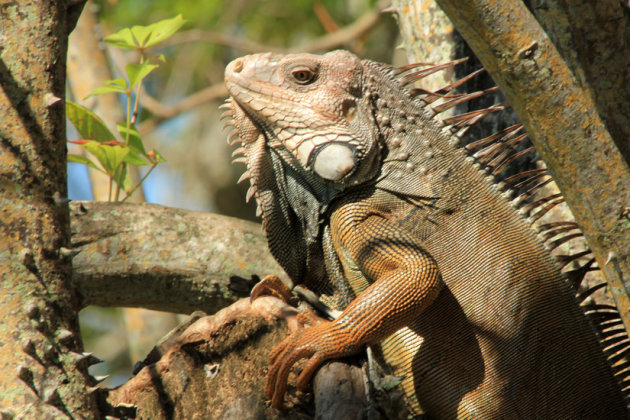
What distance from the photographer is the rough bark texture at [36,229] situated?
2.33 metres

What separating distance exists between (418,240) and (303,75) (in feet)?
3.84

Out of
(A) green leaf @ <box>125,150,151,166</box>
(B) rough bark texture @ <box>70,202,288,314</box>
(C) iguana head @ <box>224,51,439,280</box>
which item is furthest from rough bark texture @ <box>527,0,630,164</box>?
(A) green leaf @ <box>125,150,151,166</box>

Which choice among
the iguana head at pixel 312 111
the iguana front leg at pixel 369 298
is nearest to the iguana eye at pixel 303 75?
the iguana head at pixel 312 111

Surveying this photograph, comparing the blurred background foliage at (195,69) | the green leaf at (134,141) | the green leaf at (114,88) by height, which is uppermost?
the blurred background foliage at (195,69)

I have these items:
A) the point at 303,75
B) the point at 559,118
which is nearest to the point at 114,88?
the point at 303,75

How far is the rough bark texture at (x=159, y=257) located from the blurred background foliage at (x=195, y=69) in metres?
1.92

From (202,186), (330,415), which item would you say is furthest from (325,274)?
(202,186)

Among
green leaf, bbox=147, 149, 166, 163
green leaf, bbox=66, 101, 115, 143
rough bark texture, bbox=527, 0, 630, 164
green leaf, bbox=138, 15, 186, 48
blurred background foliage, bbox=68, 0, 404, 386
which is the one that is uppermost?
blurred background foliage, bbox=68, 0, 404, 386

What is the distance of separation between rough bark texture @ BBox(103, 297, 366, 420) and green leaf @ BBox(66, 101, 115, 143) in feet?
5.94

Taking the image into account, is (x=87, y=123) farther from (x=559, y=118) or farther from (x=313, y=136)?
(x=559, y=118)

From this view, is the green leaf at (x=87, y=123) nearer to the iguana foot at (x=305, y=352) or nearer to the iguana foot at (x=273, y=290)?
the iguana foot at (x=273, y=290)

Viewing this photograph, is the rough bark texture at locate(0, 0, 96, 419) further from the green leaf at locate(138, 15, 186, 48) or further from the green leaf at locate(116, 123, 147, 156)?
the green leaf at locate(116, 123, 147, 156)

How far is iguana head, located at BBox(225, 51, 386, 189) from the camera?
3.81 meters

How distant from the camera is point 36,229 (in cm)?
248
